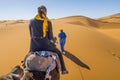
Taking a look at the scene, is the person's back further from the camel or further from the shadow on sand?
the shadow on sand

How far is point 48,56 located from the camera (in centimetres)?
757

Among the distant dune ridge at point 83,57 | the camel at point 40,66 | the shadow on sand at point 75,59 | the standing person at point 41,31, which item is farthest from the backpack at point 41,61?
the shadow on sand at point 75,59

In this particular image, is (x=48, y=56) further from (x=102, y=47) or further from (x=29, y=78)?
(x=102, y=47)

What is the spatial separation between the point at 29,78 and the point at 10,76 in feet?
3.10

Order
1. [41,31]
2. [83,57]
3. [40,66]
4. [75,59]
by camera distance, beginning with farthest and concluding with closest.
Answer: [83,57]
[75,59]
[41,31]
[40,66]

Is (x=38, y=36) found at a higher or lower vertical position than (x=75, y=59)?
higher

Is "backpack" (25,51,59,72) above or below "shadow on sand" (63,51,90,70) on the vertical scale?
above

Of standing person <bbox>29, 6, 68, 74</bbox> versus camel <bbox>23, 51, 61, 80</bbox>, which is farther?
standing person <bbox>29, 6, 68, 74</bbox>

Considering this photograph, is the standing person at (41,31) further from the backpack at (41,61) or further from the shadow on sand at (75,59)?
the shadow on sand at (75,59)

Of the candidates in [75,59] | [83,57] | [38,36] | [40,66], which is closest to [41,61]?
[40,66]

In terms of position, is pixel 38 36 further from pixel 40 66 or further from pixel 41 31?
pixel 40 66

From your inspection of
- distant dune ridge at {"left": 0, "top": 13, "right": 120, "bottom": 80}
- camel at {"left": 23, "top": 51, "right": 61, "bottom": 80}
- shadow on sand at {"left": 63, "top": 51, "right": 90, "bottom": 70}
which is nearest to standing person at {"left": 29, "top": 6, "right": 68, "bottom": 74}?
camel at {"left": 23, "top": 51, "right": 61, "bottom": 80}

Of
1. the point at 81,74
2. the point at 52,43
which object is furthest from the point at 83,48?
the point at 52,43

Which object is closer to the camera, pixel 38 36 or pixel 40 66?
pixel 40 66
